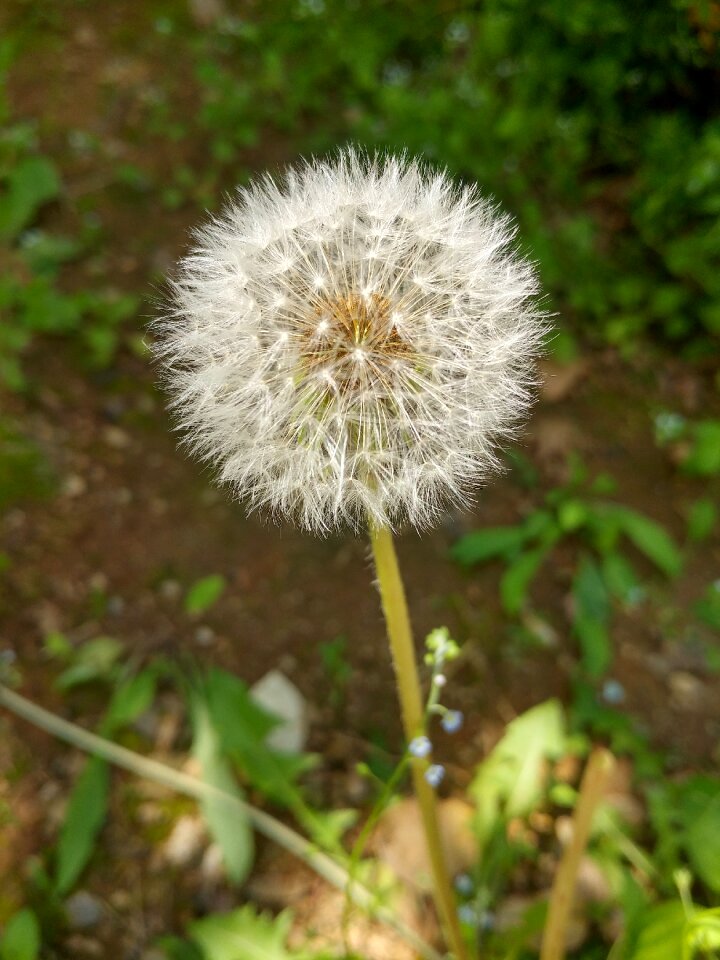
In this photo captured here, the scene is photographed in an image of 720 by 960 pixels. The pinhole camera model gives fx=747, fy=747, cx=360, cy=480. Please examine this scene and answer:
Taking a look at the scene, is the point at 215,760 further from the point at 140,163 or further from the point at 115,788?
the point at 140,163

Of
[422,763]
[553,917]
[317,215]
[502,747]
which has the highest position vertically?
[317,215]

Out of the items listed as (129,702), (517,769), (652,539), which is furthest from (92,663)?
(652,539)

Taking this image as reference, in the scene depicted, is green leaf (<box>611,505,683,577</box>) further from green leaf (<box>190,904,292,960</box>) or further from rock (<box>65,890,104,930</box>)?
rock (<box>65,890,104,930</box>)

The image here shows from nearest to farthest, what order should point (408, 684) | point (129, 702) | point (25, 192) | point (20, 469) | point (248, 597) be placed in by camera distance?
point (408, 684)
point (129, 702)
point (248, 597)
point (20, 469)
point (25, 192)

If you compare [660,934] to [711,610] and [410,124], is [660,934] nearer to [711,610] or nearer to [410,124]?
[711,610]

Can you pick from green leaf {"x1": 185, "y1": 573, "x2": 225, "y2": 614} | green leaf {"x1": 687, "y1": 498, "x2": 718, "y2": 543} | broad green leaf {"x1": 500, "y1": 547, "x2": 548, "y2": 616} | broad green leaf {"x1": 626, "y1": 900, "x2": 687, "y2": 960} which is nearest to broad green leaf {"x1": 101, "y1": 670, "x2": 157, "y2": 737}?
green leaf {"x1": 185, "y1": 573, "x2": 225, "y2": 614}

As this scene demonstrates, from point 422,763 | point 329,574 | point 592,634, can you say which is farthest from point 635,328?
point 422,763

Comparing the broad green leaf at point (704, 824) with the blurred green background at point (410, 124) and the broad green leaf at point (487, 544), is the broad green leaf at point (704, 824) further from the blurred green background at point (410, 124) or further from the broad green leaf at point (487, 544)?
the blurred green background at point (410, 124)
